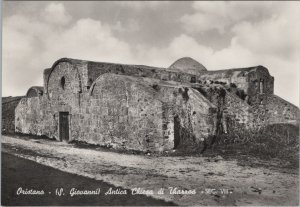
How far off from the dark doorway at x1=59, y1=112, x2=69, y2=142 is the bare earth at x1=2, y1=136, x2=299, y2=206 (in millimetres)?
4836

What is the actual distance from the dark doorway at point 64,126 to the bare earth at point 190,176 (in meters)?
4.84

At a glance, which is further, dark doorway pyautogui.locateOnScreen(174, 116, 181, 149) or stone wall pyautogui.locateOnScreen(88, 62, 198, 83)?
stone wall pyautogui.locateOnScreen(88, 62, 198, 83)

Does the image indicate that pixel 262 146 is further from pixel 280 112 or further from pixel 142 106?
pixel 280 112

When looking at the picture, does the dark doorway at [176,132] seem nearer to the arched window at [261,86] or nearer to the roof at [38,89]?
the arched window at [261,86]

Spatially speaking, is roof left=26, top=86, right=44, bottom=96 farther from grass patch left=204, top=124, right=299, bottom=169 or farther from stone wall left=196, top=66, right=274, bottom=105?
grass patch left=204, top=124, right=299, bottom=169

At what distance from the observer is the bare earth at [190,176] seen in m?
7.12

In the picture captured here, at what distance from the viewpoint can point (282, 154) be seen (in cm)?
1160

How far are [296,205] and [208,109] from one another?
636 cm

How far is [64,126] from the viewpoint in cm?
1722

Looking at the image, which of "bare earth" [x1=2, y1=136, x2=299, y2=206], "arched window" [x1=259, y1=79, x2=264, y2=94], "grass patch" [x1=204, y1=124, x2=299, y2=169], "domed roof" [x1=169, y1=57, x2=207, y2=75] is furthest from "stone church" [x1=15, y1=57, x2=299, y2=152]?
"domed roof" [x1=169, y1=57, x2=207, y2=75]

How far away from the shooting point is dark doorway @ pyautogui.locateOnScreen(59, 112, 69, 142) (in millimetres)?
16984

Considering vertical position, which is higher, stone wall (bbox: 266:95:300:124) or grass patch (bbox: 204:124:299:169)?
stone wall (bbox: 266:95:300:124)

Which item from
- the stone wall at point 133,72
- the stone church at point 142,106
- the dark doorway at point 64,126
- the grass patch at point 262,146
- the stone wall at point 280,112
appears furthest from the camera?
the stone wall at point 280,112

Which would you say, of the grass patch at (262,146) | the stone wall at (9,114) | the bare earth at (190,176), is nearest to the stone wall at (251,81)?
the grass patch at (262,146)
